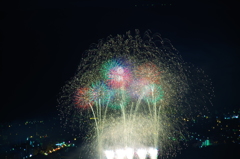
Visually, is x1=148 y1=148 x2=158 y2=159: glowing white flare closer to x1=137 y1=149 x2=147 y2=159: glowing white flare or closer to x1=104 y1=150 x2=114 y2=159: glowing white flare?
x1=137 y1=149 x2=147 y2=159: glowing white flare

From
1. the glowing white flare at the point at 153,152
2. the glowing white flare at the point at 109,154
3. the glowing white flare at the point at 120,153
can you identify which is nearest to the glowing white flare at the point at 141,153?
the glowing white flare at the point at 153,152

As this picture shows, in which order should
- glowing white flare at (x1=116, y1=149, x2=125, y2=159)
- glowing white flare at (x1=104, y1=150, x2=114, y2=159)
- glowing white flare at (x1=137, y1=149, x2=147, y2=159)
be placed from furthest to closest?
glowing white flare at (x1=104, y1=150, x2=114, y2=159) → glowing white flare at (x1=116, y1=149, x2=125, y2=159) → glowing white flare at (x1=137, y1=149, x2=147, y2=159)

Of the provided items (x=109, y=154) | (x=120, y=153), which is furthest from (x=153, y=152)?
(x=109, y=154)

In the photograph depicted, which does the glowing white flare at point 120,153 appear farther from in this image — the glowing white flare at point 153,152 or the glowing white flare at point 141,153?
the glowing white flare at point 153,152

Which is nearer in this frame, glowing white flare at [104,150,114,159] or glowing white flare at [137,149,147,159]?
glowing white flare at [137,149,147,159]

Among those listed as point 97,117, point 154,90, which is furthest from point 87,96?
point 154,90

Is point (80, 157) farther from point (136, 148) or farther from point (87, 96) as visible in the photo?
point (87, 96)

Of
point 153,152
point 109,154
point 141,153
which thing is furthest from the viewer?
point 109,154

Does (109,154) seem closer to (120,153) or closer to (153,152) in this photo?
(120,153)

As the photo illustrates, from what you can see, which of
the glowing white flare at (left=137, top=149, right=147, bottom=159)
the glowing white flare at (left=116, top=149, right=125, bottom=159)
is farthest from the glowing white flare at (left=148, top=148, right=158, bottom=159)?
the glowing white flare at (left=116, top=149, right=125, bottom=159)

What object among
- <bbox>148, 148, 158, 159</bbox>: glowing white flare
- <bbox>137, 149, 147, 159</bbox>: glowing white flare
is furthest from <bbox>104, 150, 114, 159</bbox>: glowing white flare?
<bbox>148, 148, 158, 159</bbox>: glowing white flare

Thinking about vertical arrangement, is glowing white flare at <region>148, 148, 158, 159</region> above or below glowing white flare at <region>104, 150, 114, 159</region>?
above

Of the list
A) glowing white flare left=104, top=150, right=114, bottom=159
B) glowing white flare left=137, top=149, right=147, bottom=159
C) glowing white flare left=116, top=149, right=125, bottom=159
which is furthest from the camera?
glowing white flare left=104, top=150, right=114, bottom=159
